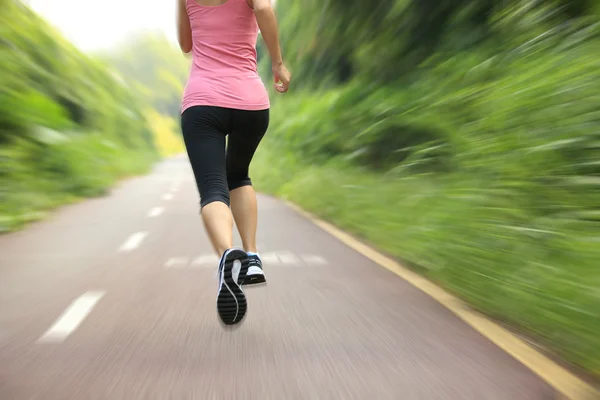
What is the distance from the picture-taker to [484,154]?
420 cm

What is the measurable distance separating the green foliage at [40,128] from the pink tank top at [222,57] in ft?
17.4

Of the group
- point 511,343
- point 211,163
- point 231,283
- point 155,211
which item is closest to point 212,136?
point 211,163

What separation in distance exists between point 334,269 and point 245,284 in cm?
199

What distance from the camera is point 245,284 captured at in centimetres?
283

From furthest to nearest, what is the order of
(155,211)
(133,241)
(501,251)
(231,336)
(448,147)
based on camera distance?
(155,211), (133,241), (448,147), (501,251), (231,336)

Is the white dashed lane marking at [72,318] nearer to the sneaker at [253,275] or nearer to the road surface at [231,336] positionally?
the road surface at [231,336]

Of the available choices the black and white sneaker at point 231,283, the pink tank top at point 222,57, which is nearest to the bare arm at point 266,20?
the pink tank top at point 222,57

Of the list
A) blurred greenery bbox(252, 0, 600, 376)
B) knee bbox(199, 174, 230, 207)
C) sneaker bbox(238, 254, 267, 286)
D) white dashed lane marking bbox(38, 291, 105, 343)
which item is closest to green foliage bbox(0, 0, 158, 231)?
white dashed lane marking bbox(38, 291, 105, 343)

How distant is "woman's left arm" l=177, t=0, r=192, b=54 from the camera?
2.95 metres

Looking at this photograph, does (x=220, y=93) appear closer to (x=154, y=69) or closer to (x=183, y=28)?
(x=183, y=28)

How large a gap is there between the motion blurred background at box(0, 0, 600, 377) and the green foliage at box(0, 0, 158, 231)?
4 centimetres

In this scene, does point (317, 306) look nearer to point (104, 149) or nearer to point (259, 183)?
point (259, 183)

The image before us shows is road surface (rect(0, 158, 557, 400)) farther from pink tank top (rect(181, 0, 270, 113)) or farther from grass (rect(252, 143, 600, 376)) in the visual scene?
pink tank top (rect(181, 0, 270, 113))

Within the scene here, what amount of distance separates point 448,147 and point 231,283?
3327 millimetres
